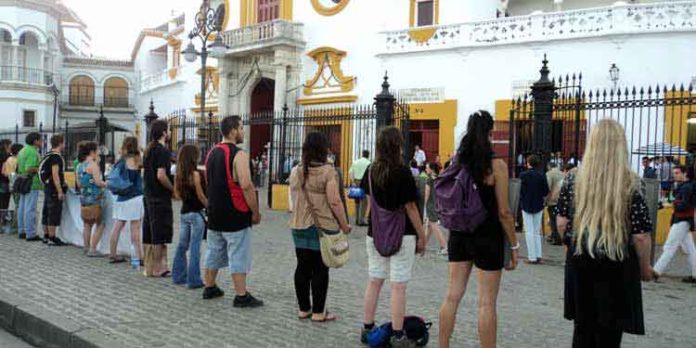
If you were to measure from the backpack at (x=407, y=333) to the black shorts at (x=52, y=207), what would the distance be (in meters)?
6.71

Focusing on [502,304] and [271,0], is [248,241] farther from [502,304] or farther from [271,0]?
[271,0]

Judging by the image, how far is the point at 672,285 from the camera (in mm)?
8578

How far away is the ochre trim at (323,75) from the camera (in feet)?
80.4

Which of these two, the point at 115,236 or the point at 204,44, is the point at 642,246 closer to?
the point at 115,236

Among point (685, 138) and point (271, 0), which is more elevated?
point (271, 0)

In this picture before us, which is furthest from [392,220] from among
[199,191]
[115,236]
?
[115,236]

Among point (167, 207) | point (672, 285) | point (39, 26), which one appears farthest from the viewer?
point (39, 26)

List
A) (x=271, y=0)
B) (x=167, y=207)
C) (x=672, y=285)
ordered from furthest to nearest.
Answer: (x=271, y=0)
(x=672, y=285)
(x=167, y=207)

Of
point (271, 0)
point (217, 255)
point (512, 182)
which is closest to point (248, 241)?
point (217, 255)

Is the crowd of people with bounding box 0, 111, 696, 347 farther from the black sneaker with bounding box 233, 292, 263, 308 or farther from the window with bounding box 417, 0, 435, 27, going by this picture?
the window with bounding box 417, 0, 435, 27

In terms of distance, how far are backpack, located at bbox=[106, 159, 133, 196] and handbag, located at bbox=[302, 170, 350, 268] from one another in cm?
342

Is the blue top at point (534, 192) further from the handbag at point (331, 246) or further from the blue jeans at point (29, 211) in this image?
the blue jeans at point (29, 211)

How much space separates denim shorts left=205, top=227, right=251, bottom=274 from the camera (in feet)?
20.1

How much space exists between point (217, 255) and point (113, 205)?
2.96 metres
